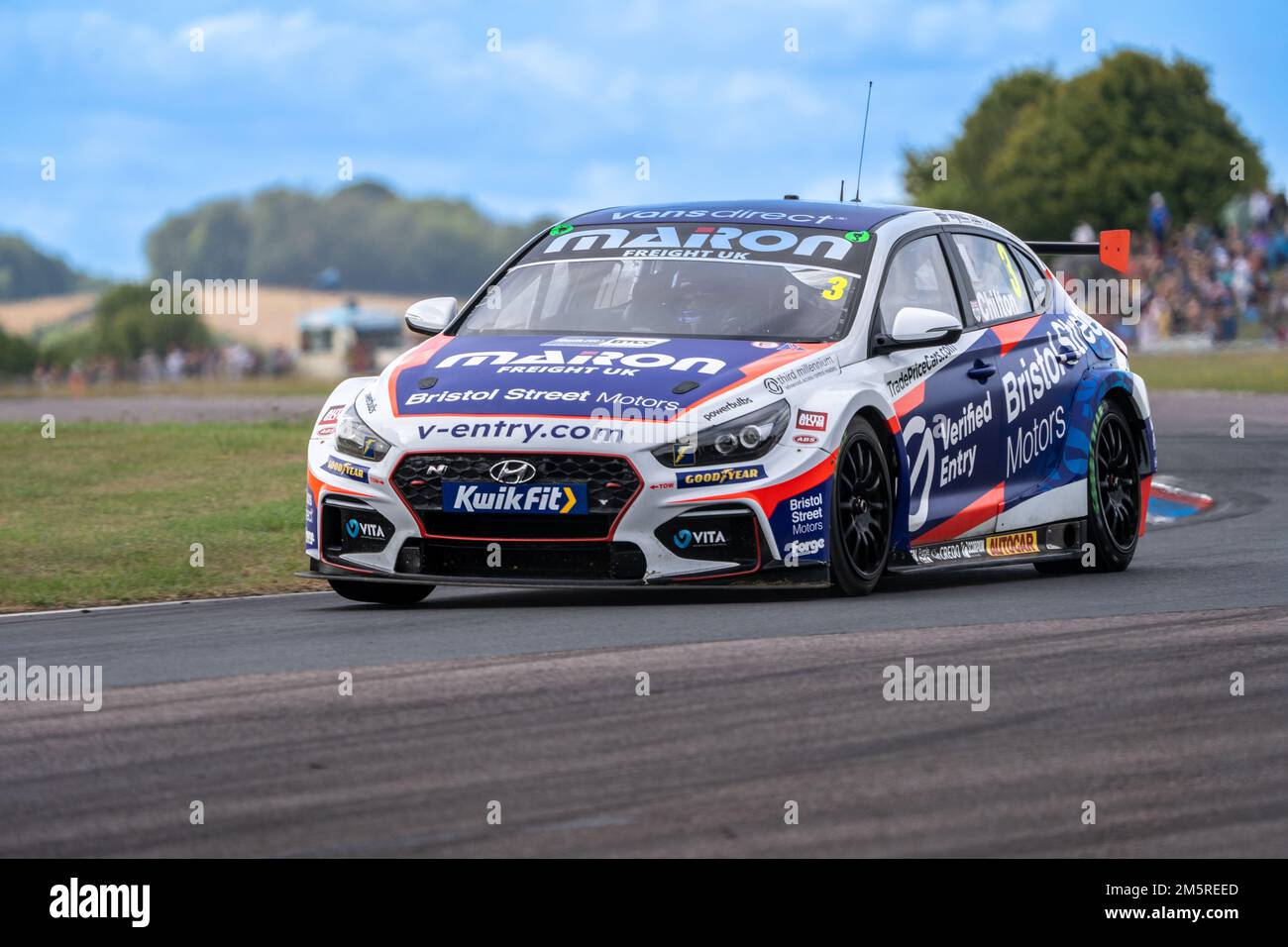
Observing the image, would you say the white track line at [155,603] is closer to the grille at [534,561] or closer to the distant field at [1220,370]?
the grille at [534,561]

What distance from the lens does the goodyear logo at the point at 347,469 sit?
891 centimetres

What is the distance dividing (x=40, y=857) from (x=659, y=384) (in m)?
4.31

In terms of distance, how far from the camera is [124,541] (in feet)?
41.8

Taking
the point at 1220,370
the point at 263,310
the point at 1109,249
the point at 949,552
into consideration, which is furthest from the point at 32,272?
the point at 949,552

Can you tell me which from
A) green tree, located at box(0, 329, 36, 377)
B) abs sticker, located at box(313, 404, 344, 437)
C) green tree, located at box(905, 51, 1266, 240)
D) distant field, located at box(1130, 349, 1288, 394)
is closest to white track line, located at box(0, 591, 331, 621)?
abs sticker, located at box(313, 404, 344, 437)

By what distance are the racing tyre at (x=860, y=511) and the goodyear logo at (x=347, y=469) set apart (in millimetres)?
1850

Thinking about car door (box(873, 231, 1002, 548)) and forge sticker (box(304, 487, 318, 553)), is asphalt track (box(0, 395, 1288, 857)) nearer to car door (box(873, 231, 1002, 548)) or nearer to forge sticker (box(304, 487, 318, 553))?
forge sticker (box(304, 487, 318, 553))

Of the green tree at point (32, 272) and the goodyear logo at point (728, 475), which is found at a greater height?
the green tree at point (32, 272)

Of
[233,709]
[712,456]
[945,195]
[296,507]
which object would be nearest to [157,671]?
[233,709]

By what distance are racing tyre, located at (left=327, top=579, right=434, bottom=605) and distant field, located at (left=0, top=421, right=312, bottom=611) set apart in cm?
125

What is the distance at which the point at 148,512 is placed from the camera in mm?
14438
